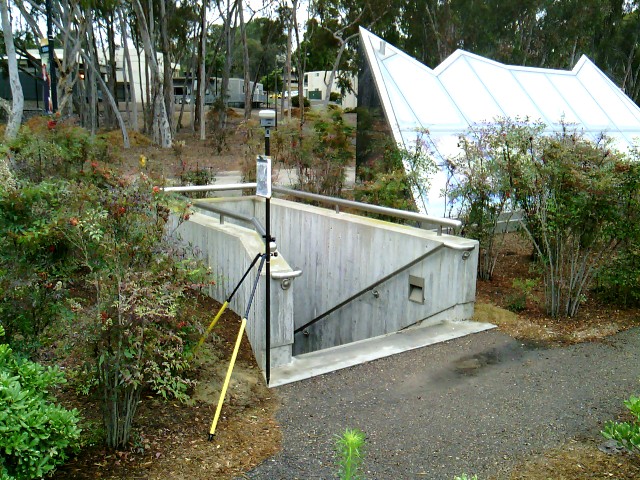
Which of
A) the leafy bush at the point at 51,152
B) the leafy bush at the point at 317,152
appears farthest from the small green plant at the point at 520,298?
the leafy bush at the point at 51,152

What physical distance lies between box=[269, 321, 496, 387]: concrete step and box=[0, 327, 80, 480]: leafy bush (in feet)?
6.75

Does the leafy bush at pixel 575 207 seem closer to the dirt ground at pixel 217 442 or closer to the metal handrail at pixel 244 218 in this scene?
the dirt ground at pixel 217 442

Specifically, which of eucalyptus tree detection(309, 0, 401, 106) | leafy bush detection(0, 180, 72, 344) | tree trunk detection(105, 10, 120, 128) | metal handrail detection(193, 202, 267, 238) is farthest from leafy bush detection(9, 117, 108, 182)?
eucalyptus tree detection(309, 0, 401, 106)

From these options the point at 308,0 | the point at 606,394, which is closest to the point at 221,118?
the point at 308,0

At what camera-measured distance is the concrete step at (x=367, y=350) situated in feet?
18.1

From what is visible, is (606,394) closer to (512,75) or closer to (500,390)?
(500,390)

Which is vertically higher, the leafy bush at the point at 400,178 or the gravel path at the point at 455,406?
the leafy bush at the point at 400,178

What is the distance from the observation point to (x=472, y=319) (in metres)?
6.99

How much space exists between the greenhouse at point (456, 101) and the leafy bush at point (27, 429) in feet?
24.5

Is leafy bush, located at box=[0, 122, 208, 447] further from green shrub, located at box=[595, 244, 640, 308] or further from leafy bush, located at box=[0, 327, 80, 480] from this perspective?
green shrub, located at box=[595, 244, 640, 308]

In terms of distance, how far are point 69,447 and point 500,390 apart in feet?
10.6

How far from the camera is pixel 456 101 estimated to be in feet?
43.7

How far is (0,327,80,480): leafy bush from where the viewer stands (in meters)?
3.18

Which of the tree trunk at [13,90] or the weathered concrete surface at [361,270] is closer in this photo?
the weathered concrete surface at [361,270]
